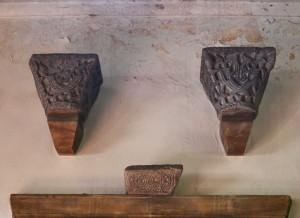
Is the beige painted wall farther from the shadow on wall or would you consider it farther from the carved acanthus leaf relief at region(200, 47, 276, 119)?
the carved acanthus leaf relief at region(200, 47, 276, 119)

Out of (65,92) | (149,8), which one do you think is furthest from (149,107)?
(149,8)

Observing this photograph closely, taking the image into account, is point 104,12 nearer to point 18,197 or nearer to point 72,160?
point 72,160

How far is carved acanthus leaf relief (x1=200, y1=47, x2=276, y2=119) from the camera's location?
1552mm

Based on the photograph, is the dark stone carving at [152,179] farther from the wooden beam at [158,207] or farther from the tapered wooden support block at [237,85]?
the tapered wooden support block at [237,85]

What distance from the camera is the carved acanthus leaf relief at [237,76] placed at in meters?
1.55

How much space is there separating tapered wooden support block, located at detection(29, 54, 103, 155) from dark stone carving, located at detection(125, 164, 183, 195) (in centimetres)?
22

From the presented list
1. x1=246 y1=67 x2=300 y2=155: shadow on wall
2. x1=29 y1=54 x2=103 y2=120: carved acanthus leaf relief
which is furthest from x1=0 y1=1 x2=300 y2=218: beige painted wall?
x1=29 y1=54 x2=103 y2=120: carved acanthus leaf relief

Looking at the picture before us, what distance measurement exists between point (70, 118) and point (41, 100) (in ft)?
0.38

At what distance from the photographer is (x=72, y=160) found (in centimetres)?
161

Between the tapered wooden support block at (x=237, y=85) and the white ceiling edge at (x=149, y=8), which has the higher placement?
the white ceiling edge at (x=149, y=8)

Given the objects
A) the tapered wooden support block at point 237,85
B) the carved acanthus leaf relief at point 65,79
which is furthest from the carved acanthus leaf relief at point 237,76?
the carved acanthus leaf relief at point 65,79

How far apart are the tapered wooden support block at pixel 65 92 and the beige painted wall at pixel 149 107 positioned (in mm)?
69

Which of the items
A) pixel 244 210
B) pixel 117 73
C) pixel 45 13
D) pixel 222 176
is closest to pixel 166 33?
pixel 117 73

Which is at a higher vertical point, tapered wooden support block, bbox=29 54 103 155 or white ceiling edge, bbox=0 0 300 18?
white ceiling edge, bbox=0 0 300 18
